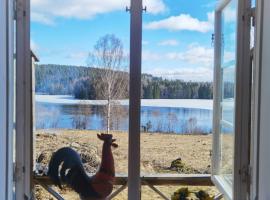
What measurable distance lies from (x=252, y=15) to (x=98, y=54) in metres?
0.89

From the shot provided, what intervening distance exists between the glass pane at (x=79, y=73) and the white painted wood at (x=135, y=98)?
103mm

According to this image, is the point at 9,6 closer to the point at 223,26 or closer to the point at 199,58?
the point at 199,58

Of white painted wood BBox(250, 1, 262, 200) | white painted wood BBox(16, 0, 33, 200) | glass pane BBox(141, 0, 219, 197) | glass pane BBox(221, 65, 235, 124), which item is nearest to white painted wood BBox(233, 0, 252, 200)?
white painted wood BBox(250, 1, 262, 200)

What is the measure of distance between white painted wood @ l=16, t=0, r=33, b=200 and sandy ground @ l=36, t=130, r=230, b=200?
0.32 metres

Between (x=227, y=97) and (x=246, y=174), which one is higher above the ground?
(x=227, y=97)

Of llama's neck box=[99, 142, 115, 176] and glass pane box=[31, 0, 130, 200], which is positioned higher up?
glass pane box=[31, 0, 130, 200]

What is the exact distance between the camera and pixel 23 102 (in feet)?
5.41

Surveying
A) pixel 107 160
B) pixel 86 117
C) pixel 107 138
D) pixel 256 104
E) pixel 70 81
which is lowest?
pixel 107 160

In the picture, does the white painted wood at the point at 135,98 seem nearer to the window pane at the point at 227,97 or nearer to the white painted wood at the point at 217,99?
the window pane at the point at 227,97

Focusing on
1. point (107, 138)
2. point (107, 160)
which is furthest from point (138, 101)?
point (107, 160)

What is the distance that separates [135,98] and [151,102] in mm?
261

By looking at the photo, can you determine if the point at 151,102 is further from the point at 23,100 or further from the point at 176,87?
the point at 23,100

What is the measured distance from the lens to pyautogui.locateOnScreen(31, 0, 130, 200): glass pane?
76.5 inches

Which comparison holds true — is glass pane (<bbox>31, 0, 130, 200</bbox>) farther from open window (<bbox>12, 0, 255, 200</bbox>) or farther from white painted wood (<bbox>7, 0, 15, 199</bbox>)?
white painted wood (<bbox>7, 0, 15, 199</bbox>)
